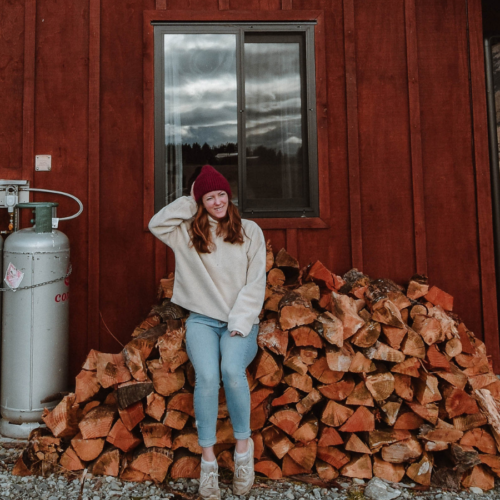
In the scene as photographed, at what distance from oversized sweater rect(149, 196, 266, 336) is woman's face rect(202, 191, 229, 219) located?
70 mm

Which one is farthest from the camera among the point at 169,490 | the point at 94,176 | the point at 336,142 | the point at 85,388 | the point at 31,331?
the point at 336,142

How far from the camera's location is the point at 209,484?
212 cm

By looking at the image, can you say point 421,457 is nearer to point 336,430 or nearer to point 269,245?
point 336,430

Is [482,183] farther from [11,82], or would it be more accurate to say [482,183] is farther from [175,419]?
[11,82]

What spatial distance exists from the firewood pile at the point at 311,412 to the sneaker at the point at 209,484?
0.83ft

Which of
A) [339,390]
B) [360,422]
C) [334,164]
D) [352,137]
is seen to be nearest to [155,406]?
[339,390]

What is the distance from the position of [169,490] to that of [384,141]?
3.04 metres

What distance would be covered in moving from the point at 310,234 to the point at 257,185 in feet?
2.04

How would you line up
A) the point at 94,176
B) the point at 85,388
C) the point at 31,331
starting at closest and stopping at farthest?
the point at 85,388, the point at 31,331, the point at 94,176

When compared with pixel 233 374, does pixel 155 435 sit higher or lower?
lower

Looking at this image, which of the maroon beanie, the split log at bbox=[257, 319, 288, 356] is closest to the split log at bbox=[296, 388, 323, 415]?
the split log at bbox=[257, 319, 288, 356]

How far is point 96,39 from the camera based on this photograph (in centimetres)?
348

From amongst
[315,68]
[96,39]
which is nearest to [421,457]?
[315,68]

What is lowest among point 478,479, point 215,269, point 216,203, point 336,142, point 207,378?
point 478,479
